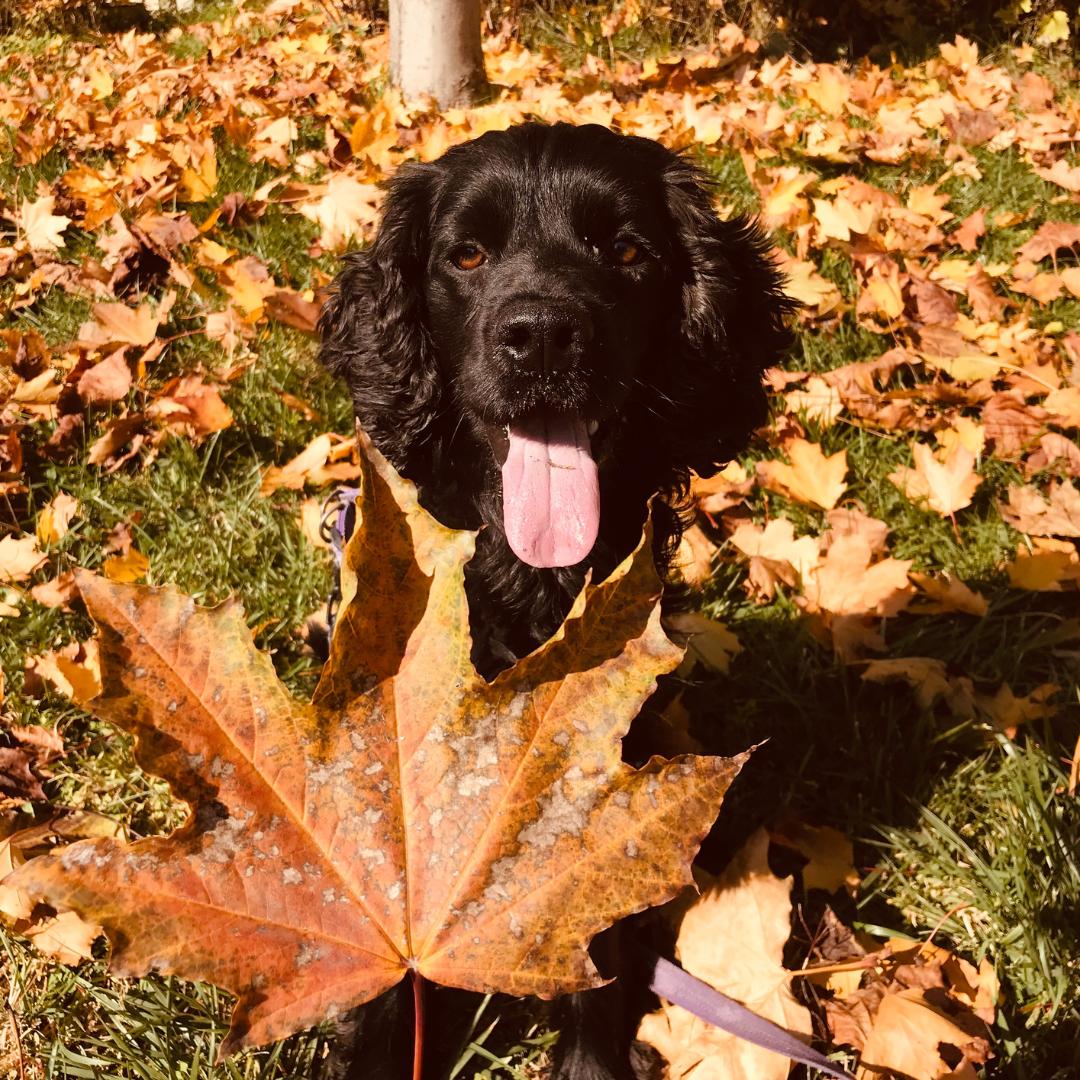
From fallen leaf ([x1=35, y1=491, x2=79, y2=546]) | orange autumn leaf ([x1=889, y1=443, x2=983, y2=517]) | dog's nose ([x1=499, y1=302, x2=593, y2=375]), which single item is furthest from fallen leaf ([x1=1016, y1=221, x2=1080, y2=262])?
fallen leaf ([x1=35, y1=491, x2=79, y2=546])

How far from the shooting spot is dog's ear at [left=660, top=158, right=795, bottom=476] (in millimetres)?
2482

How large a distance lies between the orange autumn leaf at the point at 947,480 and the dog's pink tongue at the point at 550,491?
146cm

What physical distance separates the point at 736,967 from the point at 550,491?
1158 mm

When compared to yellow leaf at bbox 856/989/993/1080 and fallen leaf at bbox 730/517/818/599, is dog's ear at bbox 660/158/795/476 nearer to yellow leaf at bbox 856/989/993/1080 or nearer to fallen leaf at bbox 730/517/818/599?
fallen leaf at bbox 730/517/818/599

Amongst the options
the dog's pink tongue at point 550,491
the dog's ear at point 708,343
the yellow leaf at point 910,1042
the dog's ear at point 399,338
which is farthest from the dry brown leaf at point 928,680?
the dog's ear at point 399,338

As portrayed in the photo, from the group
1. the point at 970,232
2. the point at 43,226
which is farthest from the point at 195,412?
the point at 970,232

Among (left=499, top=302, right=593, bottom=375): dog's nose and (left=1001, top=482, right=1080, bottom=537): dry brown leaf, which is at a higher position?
(left=499, top=302, right=593, bottom=375): dog's nose

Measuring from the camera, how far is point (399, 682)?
34.3 inches

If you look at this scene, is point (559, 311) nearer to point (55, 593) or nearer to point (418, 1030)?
point (418, 1030)

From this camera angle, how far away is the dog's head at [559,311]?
6.82ft

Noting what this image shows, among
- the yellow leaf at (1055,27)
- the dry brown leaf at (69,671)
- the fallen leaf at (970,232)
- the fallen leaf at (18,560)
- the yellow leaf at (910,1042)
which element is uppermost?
the yellow leaf at (1055,27)

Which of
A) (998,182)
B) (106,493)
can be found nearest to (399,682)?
(106,493)

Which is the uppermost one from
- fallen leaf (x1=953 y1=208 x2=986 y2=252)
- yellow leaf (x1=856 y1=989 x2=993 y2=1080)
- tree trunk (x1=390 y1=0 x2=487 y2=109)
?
tree trunk (x1=390 y1=0 x2=487 y2=109)

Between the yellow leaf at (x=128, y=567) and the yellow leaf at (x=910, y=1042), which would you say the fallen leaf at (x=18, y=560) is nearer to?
the yellow leaf at (x=128, y=567)
